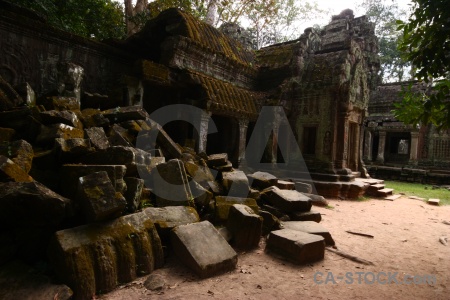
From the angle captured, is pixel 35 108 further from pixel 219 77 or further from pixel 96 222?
pixel 219 77

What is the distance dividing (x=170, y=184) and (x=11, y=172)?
1.73 meters

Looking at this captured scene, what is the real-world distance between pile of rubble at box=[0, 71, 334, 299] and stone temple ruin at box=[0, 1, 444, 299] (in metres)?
0.01

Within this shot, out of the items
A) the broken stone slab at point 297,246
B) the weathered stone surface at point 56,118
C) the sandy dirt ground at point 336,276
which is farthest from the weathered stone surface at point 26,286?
the broken stone slab at point 297,246

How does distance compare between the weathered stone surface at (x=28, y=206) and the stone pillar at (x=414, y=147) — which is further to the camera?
the stone pillar at (x=414, y=147)

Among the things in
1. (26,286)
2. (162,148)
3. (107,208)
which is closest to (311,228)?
(162,148)

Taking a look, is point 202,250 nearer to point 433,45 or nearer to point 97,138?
point 97,138

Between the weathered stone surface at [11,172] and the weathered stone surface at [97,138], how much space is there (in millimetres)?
1021

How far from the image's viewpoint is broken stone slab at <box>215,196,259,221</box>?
3.83 metres

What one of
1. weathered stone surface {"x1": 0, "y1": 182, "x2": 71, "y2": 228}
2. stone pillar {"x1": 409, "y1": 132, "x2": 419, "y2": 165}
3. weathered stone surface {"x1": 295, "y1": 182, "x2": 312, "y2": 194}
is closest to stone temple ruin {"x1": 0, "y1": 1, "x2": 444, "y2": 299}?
weathered stone surface {"x1": 0, "y1": 182, "x2": 71, "y2": 228}

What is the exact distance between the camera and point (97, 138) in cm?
373

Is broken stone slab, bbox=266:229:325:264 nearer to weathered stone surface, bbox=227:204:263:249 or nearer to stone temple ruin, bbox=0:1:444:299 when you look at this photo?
stone temple ruin, bbox=0:1:444:299

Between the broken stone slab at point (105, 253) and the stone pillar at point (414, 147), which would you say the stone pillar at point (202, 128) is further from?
the stone pillar at point (414, 147)

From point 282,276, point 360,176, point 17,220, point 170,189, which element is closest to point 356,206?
point 360,176

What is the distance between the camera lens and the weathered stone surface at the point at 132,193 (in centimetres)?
316
